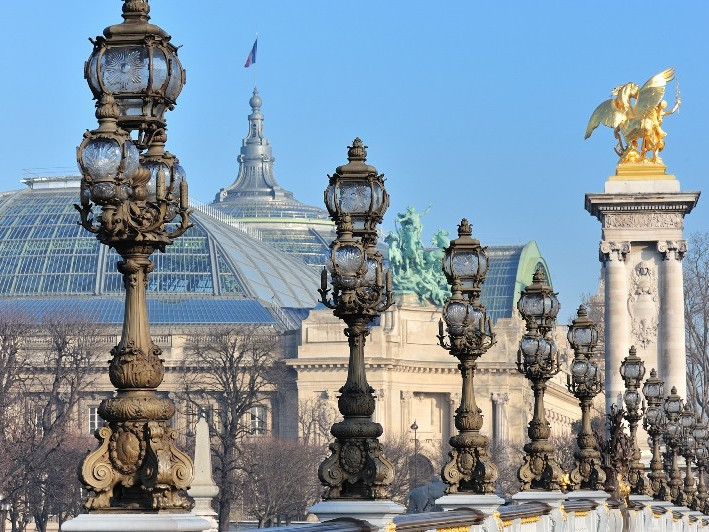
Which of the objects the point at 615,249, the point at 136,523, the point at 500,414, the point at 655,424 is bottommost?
the point at 136,523

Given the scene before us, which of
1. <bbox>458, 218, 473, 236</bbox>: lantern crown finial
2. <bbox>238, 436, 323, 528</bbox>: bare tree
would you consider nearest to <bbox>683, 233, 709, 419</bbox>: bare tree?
<bbox>238, 436, 323, 528</bbox>: bare tree

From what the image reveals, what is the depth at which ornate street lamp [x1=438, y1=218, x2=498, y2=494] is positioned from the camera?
27.9 meters

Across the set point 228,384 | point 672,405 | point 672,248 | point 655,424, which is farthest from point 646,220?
point 228,384

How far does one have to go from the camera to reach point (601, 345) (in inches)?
6304

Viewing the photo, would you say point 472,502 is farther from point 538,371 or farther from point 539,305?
point 539,305

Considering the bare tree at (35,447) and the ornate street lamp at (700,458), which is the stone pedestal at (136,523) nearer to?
the ornate street lamp at (700,458)

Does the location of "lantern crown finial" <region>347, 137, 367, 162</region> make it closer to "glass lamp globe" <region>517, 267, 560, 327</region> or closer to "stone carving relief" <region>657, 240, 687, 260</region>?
"glass lamp globe" <region>517, 267, 560, 327</region>

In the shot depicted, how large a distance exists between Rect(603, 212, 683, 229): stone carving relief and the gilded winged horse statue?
280 cm

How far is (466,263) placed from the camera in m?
29.0

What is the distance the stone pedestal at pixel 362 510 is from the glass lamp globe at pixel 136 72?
20.5ft

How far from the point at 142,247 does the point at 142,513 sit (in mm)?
1811

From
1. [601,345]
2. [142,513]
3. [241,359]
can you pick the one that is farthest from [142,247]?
[601,345]

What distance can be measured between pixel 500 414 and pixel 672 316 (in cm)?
9413

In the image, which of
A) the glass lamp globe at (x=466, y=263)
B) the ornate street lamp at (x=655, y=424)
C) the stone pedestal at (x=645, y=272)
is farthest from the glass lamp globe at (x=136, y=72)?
the stone pedestal at (x=645, y=272)
